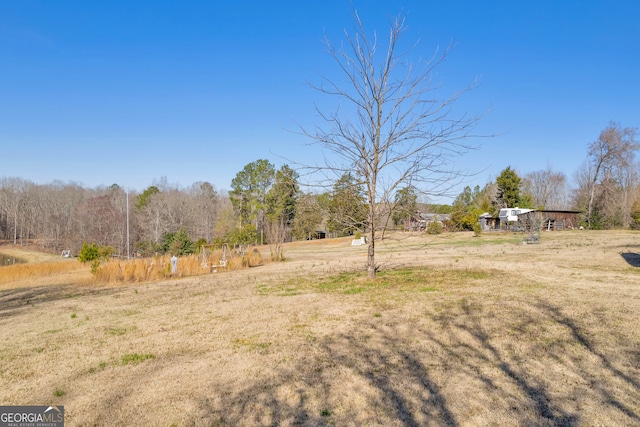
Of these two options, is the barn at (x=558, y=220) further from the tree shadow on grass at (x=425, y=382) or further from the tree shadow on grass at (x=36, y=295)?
the tree shadow on grass at (x=36, y=295)

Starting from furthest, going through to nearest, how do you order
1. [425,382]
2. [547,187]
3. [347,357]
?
1. [547,187]
2. [347,357]
3. [425,382]

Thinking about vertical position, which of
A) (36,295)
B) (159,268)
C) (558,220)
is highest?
(558,220)

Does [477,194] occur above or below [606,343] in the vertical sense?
above

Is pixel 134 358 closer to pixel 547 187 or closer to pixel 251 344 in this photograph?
pixel 251 344

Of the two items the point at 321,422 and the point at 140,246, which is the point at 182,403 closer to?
the point at 321,422

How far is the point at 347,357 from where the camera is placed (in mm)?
4742

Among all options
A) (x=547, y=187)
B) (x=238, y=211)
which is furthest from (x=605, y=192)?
(x=238, y=211)

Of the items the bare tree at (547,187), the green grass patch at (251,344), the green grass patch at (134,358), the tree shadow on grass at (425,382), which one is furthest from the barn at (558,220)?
the green grass patch at (134,358)

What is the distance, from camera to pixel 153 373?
14.9ft

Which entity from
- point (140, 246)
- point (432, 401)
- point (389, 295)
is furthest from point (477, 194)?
point (432, 401)

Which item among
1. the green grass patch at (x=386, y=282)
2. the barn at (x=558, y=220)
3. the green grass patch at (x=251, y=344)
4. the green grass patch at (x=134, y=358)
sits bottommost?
the green grass patch at (x=134, y=358)

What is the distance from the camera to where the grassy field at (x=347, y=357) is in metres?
3.47

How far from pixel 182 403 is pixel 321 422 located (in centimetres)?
146

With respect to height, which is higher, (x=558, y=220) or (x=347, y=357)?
(x=558, y=220)
